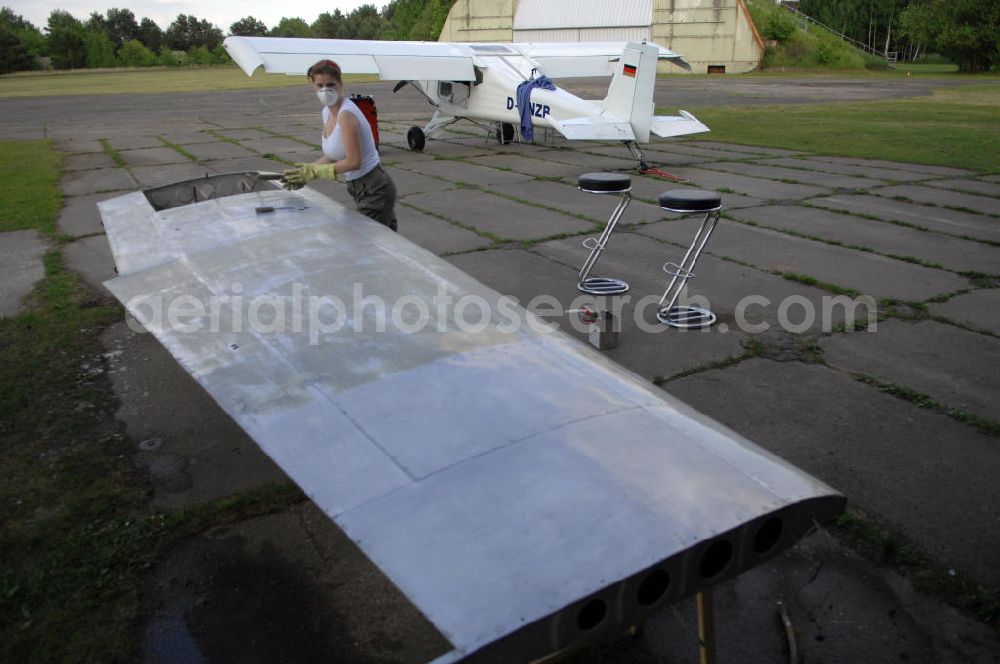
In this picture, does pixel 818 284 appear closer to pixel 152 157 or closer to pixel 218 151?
pixel 218 151

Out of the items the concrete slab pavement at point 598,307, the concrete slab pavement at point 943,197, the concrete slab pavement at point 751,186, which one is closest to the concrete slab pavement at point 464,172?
the concrete slab pavement at point 751,186

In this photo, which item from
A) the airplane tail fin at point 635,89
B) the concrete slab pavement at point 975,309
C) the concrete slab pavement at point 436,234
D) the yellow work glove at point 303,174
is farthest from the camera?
the airplane tail fin at point 635,89

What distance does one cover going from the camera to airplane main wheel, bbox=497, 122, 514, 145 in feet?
59.0

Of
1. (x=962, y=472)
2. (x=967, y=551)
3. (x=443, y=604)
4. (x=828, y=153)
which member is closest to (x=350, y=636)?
(x=443, y=604)

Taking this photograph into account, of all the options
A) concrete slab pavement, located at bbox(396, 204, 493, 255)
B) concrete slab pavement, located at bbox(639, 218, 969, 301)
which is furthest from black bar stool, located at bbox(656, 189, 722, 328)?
concrete slab pavement, located at bbox(396, 204, 493, 255)

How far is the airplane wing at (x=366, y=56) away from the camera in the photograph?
A: 580 inches

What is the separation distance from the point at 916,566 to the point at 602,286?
449 centimetres

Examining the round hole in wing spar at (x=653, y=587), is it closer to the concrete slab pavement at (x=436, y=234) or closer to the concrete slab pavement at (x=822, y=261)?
the concrete slab pavement at (x=822, y=261)

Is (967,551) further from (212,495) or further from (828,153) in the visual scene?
(828,153)

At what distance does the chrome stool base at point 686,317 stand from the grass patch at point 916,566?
2824 mm

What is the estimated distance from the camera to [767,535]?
1.95 metres

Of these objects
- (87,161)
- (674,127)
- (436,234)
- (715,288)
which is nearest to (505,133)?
(674,127)

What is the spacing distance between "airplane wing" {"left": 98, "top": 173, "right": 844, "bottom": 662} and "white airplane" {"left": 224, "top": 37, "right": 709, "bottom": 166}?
10784 mm

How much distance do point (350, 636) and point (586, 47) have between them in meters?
20.3
